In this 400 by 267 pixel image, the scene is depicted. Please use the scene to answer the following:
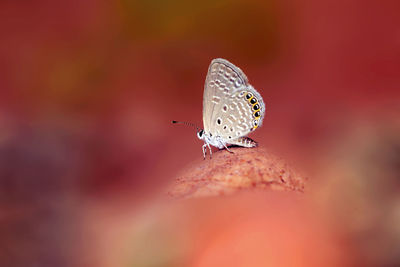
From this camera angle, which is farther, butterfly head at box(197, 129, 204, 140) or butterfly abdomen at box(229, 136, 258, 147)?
butterfly head at box(197, 129, 204, 140)

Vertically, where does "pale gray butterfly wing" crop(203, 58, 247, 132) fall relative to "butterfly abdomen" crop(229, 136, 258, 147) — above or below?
above

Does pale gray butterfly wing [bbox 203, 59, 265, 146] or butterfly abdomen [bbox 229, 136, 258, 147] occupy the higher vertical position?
pale gray butterfly wing [bbox 203, 59, 265, 146]

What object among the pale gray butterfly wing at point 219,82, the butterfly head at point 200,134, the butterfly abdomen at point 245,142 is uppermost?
the pale gray butterfly wing at point 219,82

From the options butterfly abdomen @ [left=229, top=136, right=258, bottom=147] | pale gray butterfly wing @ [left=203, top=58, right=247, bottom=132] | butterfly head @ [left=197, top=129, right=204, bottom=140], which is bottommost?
butterfly abdomen @ [left=229, top=136, right=258, bottom=147]

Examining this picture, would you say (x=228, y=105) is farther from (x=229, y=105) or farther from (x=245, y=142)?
(x=245, y=142)

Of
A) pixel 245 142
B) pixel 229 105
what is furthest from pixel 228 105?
pixel 245 142

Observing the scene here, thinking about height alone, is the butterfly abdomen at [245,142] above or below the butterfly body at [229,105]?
below

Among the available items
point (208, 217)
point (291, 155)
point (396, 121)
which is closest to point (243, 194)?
point (208, 217)

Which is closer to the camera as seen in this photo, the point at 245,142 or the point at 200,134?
the point at 245,142

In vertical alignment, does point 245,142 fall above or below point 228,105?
below
